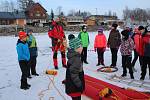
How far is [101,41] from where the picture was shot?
11367 millimetres

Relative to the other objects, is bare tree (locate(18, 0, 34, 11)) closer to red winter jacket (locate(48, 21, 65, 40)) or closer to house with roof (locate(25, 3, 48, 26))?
house with roof (locate(25, 3, 48, 26))

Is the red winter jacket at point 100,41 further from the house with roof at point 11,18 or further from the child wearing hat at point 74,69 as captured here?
the house with roof at point 11,18

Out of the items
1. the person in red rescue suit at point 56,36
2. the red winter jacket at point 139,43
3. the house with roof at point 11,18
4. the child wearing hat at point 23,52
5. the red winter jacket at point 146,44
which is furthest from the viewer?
the house with roof at point 11,18

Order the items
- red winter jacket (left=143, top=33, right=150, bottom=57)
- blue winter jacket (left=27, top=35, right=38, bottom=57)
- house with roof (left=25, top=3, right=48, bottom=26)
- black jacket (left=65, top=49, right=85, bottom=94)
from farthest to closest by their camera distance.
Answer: house with roof (left=25, top=3, right=48, bottom=26) < blue winter jacket (left=27, top=35, right=38, bottom=57) < red winter jacket (left=143, top=33, right=150, bottom=57) < black jacket (left=65, top=49, right=85, bottom=94)

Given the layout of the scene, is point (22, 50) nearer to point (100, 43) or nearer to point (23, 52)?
point (23, 52)

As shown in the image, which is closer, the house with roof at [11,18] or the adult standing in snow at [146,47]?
the adult standing in snow at [146,47]

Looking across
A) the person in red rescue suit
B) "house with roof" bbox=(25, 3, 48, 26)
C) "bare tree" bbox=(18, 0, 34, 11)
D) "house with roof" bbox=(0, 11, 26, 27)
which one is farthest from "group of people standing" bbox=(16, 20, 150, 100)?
"bare tree" bbox=(18, 0, 34, 11)

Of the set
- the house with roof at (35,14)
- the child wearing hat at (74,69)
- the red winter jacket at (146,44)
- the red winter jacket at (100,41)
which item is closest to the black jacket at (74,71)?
the child wearing hat at (74,69)

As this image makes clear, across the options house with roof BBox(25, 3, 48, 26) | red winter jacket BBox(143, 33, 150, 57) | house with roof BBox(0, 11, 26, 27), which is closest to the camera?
red winter jacket BBox(143, 33, 150, 57)

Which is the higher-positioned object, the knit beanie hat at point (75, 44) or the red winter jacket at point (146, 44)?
the knit beanie hat at point (75, 44)

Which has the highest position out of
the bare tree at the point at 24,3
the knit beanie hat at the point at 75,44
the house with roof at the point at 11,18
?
the bare tree at the point at 24,3

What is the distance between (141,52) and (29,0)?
306 feet

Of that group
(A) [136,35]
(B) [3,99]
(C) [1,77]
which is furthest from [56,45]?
(B) [3,99]

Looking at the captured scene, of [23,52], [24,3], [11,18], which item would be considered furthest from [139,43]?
[24,3]
